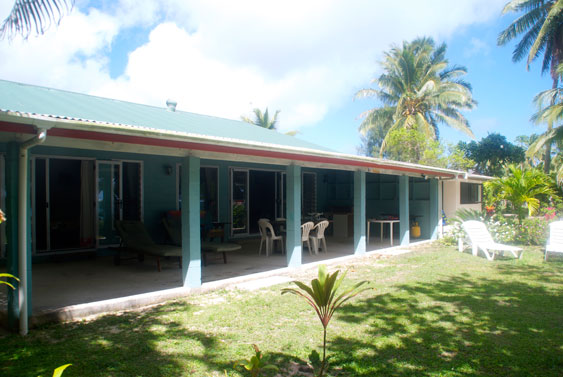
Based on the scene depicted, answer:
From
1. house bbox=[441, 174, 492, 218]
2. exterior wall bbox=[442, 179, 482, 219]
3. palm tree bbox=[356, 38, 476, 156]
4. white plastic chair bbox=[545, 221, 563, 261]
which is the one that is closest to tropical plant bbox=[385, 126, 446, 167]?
palm tree bbox=[356, 38, 476, 156]

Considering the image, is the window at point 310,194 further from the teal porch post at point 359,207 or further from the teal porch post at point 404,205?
the teal porch post at point 359,207

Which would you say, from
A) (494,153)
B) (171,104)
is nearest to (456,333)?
(171,104)

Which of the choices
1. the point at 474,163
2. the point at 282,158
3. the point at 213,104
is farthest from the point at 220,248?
the point at 213,104

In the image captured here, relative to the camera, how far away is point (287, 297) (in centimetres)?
594

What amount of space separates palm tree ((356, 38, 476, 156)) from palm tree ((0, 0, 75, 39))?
886 inches

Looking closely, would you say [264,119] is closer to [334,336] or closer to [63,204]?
[63,204]

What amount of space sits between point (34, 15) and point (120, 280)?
419 cm

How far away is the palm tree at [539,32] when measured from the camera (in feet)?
74.8

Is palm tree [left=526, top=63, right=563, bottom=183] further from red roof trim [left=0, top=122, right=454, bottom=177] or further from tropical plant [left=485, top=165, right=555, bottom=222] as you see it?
red roof trim [left=0, top=122, right=454, bottom=177]

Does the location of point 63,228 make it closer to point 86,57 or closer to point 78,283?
point 78,283

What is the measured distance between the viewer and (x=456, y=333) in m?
Result: 4.38

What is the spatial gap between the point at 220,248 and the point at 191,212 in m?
1.92

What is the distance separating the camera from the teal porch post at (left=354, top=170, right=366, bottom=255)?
9625mm

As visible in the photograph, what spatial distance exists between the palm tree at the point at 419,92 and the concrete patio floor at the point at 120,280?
18932mm
